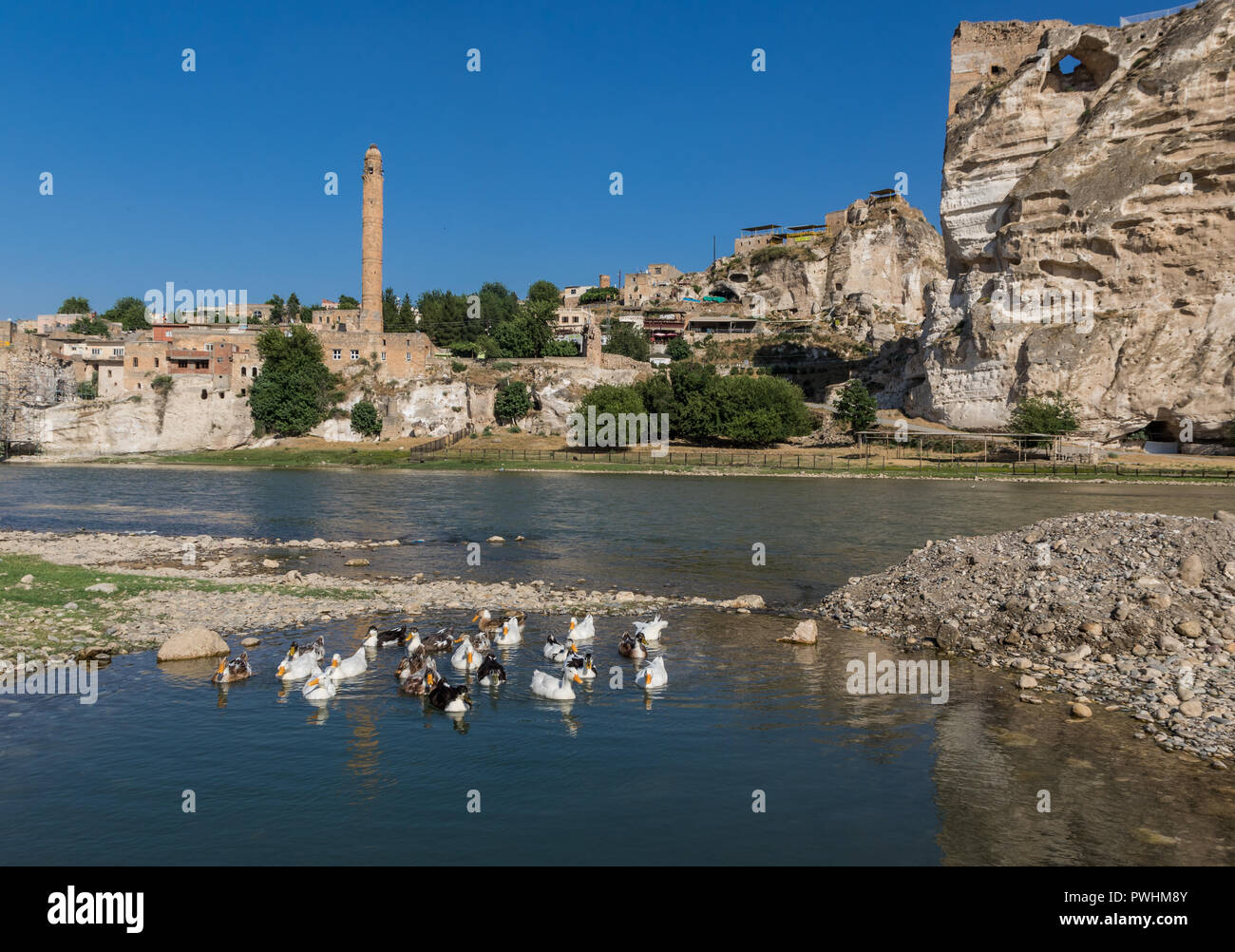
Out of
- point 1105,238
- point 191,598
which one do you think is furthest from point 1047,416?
point 191,598

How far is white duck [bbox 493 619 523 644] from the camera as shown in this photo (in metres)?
15.7

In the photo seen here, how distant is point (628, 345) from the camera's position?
104m

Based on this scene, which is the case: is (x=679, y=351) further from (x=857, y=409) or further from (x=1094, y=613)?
(x=1094, y=613)

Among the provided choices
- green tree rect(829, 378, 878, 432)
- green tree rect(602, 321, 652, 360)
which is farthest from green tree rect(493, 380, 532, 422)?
green tree rect(829, 378, 878, 432)

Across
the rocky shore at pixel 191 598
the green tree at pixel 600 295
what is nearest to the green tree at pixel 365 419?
the rocky shore at pixel 191 598

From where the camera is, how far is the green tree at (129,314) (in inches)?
5167

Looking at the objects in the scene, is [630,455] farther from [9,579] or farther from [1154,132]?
[9,579]

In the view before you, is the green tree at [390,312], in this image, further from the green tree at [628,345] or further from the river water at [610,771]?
the river water at [610,771]

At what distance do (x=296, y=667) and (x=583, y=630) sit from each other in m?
5.15

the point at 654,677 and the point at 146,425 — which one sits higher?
the point at 146,425

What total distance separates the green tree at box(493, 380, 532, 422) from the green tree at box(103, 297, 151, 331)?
245ft

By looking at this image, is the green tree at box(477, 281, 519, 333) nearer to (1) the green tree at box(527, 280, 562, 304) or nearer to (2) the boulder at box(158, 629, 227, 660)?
(1) the green tree at box(527, 280, 562, 304)

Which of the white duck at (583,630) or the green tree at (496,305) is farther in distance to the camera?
the green tree at (496,305)

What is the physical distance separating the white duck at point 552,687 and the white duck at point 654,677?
1195 millimetres
